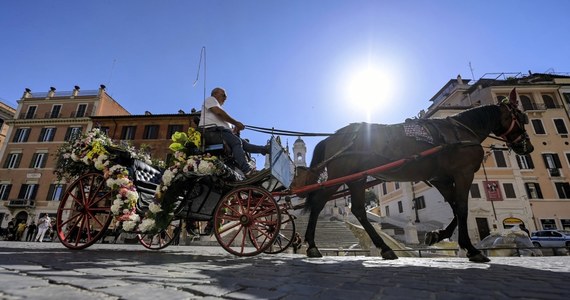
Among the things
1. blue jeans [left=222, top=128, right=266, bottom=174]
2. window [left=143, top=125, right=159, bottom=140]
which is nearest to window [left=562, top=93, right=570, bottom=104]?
blue jeans [left=222, top=128, right=266, bottom=174]

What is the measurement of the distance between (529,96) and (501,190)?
12.6 m

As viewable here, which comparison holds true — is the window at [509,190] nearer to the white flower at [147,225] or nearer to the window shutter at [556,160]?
the window shutter at [556,160]

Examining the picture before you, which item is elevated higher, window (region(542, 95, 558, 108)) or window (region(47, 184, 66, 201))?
window (region(542, 95, 558, 108))

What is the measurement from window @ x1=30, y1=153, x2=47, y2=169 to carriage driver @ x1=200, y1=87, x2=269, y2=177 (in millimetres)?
34409

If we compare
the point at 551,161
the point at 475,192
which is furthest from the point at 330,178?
the point at 551,161

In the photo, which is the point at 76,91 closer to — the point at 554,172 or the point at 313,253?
the point at 313,253

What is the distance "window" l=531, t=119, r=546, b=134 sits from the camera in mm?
29180

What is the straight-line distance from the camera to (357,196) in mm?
4574

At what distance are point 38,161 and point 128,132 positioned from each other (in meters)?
9.68

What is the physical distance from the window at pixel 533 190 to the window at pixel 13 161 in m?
51.5

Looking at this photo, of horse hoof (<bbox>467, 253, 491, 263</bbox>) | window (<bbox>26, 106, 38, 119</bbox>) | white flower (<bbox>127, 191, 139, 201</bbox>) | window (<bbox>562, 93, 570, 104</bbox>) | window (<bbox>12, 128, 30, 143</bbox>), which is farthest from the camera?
window (<bbox>26, 106, 38, 119</bbox>)

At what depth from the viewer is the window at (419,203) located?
30.0 metres

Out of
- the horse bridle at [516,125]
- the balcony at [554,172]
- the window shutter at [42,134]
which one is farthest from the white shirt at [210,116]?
the window shutter at [42,134]

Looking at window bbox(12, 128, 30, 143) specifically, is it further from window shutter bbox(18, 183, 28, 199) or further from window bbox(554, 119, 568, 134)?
window bbox(554, 119, 568, 134)
